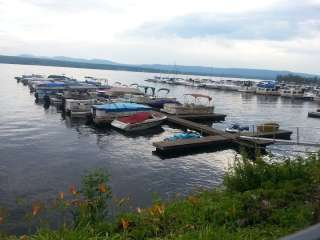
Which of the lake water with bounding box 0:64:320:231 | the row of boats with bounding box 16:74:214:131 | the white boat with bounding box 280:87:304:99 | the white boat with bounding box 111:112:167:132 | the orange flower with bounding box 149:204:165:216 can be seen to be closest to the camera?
A: the orange flower with bounding box 149:204:165:216

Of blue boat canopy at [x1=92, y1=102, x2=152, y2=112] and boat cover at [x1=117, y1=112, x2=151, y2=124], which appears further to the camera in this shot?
blue boat canopy at [x1=92, y1=102, x2=152, y2=112]

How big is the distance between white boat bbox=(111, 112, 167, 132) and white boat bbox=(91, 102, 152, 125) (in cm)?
179

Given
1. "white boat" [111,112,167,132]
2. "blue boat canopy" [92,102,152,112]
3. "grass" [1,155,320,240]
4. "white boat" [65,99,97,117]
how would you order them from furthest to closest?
"white boat" [65,99,97,117] < "blue boat canopy" [92,102,152,112] < "white boat" [111,112,167,132] < "grass" [1,155,320,240]

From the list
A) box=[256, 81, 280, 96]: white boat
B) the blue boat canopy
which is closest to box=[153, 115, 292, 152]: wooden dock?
the blue boat canopy

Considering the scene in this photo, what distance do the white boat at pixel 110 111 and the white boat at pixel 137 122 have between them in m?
1.79

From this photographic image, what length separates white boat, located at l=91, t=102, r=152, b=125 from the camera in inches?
1816

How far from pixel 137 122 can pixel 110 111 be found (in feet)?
17.8

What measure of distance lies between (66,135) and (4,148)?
8.22 metres

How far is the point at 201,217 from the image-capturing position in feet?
26.3

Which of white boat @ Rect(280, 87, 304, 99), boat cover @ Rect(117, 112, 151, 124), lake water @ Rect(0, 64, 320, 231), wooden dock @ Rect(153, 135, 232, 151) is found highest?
white boat @ Rect(280, 87, 304, 99)

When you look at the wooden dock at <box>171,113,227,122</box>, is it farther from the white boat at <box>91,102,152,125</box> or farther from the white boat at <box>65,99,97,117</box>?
the white boat at <box>65,99,97,117</box>

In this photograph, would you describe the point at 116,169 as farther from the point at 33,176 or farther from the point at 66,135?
the point at 66,135

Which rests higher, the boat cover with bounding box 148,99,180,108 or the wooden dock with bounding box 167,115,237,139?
the boat cover with bounding box 148,99,180,108

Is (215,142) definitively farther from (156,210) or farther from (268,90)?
(268,90)
